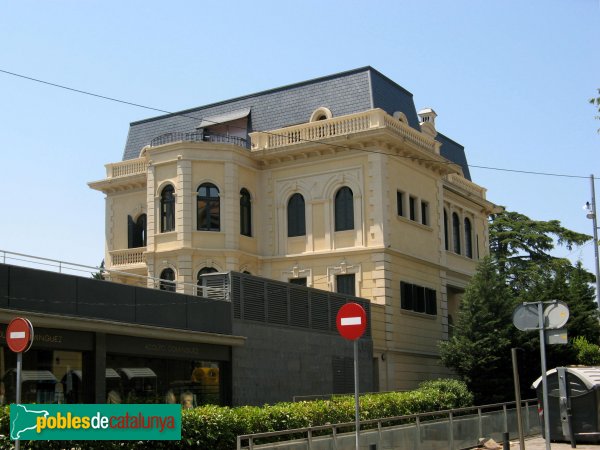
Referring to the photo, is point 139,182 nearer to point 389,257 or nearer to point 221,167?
point 221,167

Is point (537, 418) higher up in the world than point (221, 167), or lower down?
lower down

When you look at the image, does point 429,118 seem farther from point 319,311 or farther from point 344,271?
point 319,311

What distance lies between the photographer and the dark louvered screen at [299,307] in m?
29.9

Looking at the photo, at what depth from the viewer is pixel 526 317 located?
16.6m

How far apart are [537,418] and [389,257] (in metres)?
9.97

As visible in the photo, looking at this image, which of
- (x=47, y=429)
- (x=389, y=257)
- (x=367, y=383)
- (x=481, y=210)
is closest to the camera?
(x=47, y=429)

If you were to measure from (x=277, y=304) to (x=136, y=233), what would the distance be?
49.3 ft

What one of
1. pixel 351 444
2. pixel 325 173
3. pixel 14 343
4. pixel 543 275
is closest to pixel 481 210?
pixel 543 275

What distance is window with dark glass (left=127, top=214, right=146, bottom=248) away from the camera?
42281 millimetres

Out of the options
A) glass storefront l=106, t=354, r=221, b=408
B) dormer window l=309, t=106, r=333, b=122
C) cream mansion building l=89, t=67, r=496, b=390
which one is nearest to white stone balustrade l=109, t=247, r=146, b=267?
cream mansion building l=89, t=67, r=496, b=390

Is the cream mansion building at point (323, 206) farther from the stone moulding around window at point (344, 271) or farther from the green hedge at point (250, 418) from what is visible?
the green hedge at point (250, 418)

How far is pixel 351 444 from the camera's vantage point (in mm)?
19781

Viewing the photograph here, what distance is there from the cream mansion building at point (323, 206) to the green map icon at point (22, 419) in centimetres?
2174

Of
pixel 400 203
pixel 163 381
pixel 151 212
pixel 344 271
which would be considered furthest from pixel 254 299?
pixel 400 203
